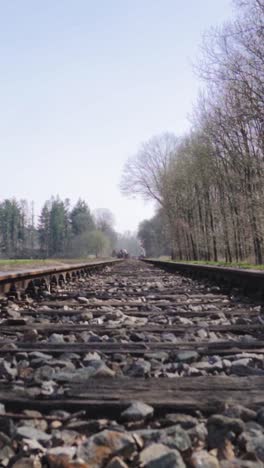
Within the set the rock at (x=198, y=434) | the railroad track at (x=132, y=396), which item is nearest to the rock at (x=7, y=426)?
the railroad track at (x=132, y=396)

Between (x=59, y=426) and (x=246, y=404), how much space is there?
817 millimetres

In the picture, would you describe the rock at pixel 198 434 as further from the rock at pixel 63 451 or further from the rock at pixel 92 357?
the rock at pixel 92 357

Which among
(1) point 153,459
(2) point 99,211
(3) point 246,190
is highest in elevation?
(2) point 99,211

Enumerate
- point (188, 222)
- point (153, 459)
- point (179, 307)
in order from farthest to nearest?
1. point (188, 222)
2. point (179, 307)
3. point (153, 459)

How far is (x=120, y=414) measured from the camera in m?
2.09

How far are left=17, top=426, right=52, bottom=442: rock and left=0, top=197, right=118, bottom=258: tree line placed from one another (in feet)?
358

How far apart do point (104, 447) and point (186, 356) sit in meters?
1.46

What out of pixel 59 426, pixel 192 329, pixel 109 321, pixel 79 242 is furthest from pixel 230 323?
pixel 79 242

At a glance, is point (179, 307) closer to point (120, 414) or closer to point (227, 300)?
point (227, 300)

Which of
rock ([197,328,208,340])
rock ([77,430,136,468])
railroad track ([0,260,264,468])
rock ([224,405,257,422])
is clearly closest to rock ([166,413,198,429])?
railroad track ([0,260,264,468])

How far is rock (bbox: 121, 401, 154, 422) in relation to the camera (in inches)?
79.7

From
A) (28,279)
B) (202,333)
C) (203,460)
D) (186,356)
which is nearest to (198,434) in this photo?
(203,460)

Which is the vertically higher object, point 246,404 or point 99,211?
point 99,211

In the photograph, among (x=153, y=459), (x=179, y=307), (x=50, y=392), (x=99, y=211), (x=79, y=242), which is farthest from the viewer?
(x=99, y=211)
